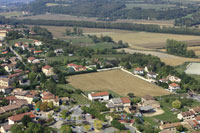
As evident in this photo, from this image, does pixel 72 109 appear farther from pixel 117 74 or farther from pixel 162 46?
pixel 162 46

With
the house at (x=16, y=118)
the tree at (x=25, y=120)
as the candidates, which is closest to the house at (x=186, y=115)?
the house at (x=16, y=118)

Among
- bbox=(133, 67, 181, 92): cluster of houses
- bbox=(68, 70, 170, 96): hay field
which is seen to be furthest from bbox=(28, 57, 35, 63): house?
bbox=(133, 67, 181, 92): cluster of houses

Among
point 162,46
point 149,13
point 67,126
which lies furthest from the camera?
point 149,13

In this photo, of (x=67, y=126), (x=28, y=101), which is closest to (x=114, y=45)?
(x=28, y=101)

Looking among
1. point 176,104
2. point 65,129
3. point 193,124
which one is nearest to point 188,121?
point 193,124

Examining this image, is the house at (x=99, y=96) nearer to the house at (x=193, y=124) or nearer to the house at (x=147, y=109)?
the house at (x=147, y=109)

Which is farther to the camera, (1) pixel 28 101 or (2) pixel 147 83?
(2) pixel 147 83

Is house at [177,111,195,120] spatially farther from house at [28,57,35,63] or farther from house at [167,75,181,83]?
house at [28,57,35,63]

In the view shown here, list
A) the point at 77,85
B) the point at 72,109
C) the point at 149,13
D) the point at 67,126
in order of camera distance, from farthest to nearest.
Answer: the point at 149,13, the point at 77,85, the point at 72,109, the point at 67,126
